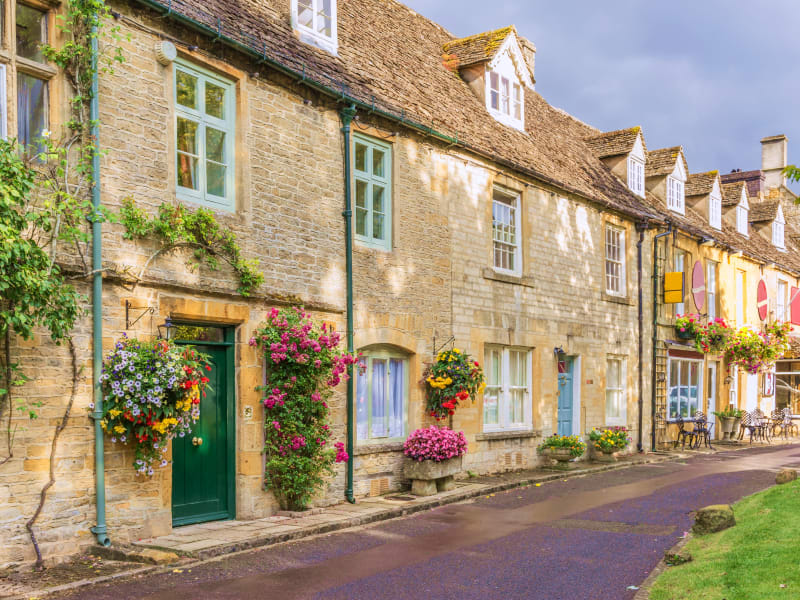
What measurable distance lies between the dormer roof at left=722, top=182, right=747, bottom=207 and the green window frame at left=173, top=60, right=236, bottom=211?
82.6ft

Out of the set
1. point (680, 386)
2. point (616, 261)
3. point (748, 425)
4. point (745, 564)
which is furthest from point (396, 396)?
point (748, 425)

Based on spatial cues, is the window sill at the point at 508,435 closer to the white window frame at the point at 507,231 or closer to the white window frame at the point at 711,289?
the white window frame at the point at 507,231

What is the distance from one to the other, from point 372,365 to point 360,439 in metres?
1.22

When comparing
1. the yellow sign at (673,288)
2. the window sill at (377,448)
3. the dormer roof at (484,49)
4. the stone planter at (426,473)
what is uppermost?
the dormer roof at (484,49)

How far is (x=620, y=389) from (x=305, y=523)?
12.8 meters

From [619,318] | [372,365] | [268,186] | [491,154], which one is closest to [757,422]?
[619,318]

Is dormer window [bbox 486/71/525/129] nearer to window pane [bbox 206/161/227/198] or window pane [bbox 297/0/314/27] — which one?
window pane [bbox 297/0/314/27]

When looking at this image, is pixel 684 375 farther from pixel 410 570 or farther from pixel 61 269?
pixel 61 269

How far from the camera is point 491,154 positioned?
16.0m

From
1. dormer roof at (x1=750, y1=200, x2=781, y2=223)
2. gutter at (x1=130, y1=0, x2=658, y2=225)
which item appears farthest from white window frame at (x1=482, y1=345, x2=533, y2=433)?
dormer roof at (x1=750, y1=200, x2=781, y2=223)

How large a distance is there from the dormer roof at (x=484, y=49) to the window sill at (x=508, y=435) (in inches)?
311

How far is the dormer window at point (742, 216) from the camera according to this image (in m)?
31.5

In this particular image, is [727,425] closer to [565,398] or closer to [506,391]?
[565,398]

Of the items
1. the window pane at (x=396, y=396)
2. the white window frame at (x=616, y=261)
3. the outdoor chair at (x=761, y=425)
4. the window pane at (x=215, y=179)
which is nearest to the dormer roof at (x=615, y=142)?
the white window frame at (x=616, y=261)
